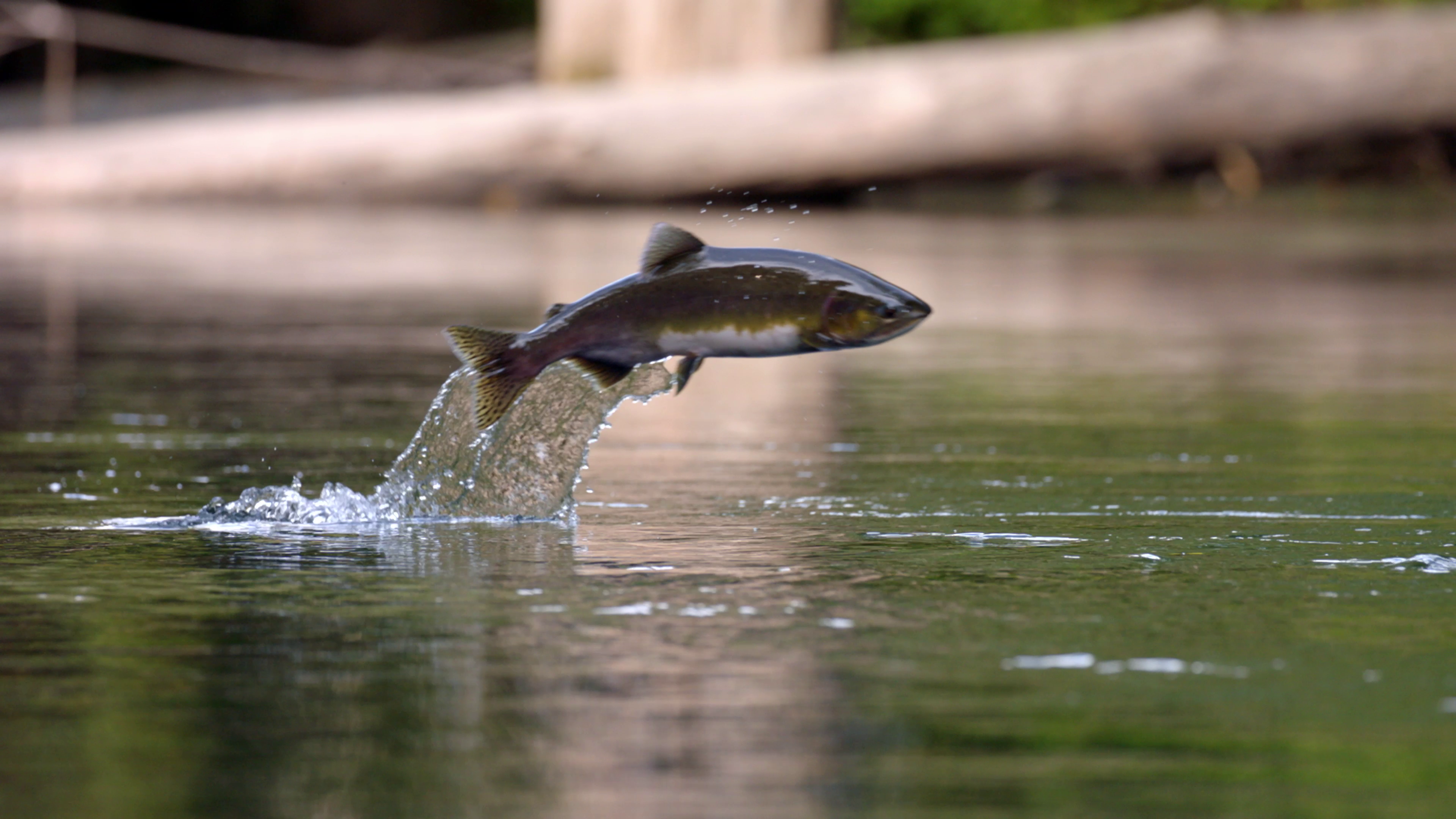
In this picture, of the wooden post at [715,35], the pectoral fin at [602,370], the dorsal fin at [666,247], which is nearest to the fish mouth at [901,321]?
the dorsal fin at [666,247]

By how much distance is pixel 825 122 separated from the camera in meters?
11.7

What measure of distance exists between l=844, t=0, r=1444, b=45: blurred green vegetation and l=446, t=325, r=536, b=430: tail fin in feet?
49.1

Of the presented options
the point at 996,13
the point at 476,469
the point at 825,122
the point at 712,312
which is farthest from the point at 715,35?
the point at 712,312

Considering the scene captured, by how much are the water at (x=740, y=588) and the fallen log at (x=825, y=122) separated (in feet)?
17.0

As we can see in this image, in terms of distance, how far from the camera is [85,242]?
10.3m

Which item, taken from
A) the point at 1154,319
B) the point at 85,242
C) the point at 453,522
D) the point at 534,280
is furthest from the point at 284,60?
the point at 453,522

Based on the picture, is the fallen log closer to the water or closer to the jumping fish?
the water

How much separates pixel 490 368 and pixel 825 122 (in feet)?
29.3

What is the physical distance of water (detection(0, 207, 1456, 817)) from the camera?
171 cm

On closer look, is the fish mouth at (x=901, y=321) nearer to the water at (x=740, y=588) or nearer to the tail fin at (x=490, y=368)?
the water at (x=740, y=588)

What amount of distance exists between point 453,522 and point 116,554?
1.69 ft

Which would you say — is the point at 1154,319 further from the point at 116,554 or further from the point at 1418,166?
the point at 1418,166

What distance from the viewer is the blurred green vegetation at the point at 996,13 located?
1803cm

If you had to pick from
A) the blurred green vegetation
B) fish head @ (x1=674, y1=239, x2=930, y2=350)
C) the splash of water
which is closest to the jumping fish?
fish head @ (x1=674, y1=239, x2=930, y2=350)
